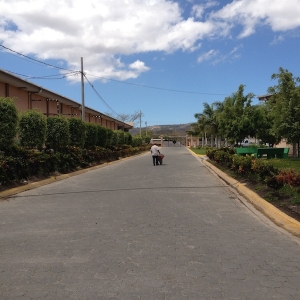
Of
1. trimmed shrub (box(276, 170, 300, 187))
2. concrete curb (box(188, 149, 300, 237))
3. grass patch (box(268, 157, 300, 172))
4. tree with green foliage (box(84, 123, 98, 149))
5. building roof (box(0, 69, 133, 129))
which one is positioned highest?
building roof (box(0, 69, 133, 129))

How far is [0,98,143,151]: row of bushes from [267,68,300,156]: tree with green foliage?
10912 mm

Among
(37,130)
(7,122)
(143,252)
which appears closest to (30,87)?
(37,130)

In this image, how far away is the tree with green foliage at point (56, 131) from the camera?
16047 millimetres

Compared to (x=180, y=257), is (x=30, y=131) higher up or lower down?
higher up

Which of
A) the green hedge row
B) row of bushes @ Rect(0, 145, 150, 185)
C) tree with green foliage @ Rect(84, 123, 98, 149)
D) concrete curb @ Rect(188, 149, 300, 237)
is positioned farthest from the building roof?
concrete curb @ Rect(188, 149, 300, 237)

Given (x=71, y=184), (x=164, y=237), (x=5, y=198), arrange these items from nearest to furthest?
(x=164, y=237)
(x=5, y=198)
(x=71, y=184)

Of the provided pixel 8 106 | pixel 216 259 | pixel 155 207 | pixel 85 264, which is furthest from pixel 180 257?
pixel 8 106

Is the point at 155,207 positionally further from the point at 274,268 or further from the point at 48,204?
the point at 274,268

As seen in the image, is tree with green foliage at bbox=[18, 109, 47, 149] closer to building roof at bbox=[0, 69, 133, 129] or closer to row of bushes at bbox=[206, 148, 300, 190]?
building roof at bbox=[0, 69, 133, 129]

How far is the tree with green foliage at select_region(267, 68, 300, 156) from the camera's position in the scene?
730 inches

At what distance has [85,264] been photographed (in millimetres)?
4590

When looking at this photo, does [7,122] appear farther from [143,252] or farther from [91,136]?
[91,136]

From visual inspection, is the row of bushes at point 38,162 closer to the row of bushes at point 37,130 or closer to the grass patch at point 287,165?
the row of bushes at point 37,130

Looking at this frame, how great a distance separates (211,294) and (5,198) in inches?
314
